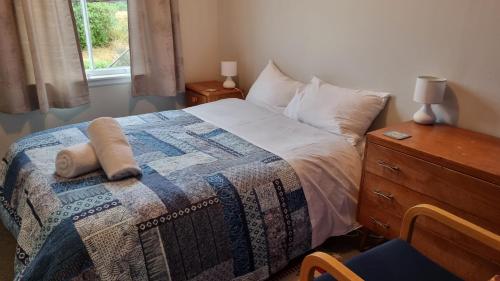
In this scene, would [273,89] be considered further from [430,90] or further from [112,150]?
[112,150]

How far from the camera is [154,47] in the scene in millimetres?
3189

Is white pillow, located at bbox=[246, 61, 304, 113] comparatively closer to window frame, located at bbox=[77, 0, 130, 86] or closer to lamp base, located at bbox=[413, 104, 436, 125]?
lamp base, located at bbox=[413, 104, 436, 125]

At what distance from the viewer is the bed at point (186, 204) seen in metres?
1.34

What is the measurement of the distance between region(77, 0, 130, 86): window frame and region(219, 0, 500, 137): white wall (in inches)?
49.6

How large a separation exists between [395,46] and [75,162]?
73.8 inches

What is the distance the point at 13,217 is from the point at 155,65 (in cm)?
180

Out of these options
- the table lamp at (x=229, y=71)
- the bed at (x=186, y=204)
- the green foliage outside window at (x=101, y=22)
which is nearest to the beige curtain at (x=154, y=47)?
the green foliage outside window at (x=101, y=22)

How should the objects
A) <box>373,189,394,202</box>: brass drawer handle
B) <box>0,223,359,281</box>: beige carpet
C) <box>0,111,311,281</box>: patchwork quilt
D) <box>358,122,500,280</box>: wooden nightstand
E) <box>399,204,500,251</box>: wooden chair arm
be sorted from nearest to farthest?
<box>399,204,500,251</box>: wooden chair arm → <box>0,111,311,281</box>: patchwork quilt → <box>358,122,500,280</box>: wooden nightstand → <box>373,189,394,202</box>: brass drawer handle → <box>0,223,359,281</box>: beige carpet

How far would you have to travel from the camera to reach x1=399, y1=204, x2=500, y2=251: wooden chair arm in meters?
1.19

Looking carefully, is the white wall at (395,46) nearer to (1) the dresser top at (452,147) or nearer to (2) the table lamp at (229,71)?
(1) the dresser top at (452,147)

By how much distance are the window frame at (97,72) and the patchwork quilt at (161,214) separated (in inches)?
42.7

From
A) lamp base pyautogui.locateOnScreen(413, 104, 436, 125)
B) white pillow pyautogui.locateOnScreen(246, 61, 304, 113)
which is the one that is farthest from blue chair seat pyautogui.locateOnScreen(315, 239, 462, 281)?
white pillow pyautogui.locateOnScreen(246, 61, 304, 113)

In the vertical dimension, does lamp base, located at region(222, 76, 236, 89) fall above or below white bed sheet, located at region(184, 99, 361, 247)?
above

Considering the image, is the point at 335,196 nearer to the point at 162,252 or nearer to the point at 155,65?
the point at 162,252
